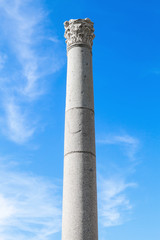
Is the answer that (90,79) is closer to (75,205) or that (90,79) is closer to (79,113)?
(79,113)

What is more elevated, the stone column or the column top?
the column top

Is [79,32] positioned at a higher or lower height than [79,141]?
higher

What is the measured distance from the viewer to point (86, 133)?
13.2 metres

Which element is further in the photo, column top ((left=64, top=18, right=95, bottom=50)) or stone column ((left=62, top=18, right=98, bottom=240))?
column top ((left=64, top=18, right=95, bottom=50))

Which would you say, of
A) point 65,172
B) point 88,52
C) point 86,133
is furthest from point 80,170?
point 88,52

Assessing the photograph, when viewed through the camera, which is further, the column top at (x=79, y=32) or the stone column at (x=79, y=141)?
the column top at (x=79, y=32)

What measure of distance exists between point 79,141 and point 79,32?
5809 mm

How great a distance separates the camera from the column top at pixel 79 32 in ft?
50.1

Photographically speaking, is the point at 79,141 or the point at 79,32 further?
the point at 79,32

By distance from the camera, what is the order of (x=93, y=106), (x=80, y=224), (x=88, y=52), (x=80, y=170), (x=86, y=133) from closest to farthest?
(x=80, y=224), (x=80, y=170), (x=86, y=133), (x=93, y=106), (x=88, y=52)

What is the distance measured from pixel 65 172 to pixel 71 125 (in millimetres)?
2064

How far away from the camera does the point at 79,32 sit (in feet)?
50.5

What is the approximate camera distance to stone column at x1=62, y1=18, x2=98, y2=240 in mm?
11586

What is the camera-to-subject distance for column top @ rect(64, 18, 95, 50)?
15273 millimetres
